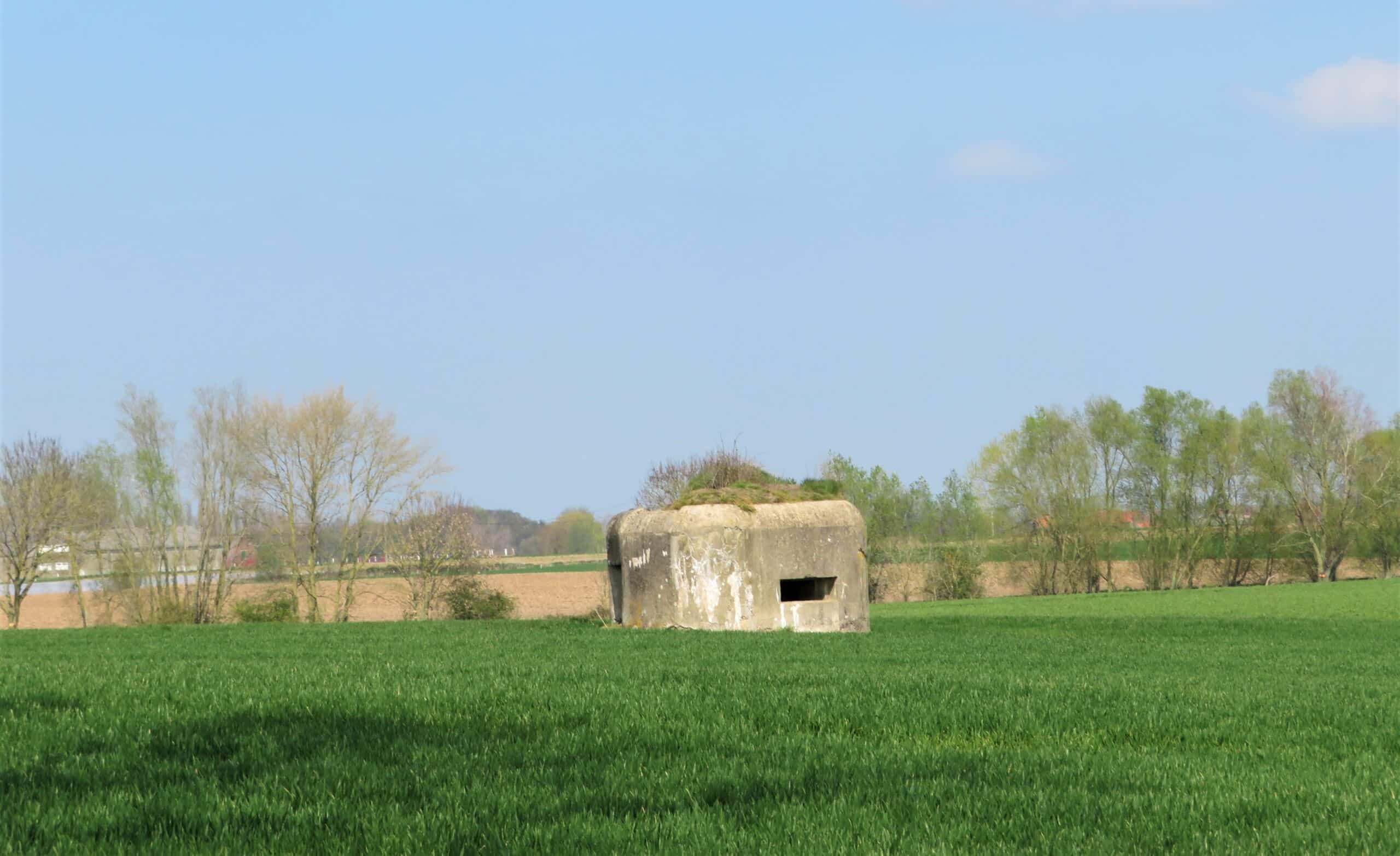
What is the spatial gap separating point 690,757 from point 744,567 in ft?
51.5

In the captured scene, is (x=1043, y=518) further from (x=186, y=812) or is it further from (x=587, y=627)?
(x=186, y=812)

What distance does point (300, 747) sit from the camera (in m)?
7.43

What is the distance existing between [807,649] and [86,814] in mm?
11885

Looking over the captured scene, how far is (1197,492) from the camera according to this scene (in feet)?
228

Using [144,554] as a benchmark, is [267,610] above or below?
below

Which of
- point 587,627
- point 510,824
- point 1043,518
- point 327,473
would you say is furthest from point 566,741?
point 1043,518

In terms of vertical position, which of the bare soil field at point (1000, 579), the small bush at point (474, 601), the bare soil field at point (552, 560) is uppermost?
the bare soil field at point (552, 560)

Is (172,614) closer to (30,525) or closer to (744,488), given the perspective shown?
(30,525)

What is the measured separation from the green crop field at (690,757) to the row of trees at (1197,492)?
176ft

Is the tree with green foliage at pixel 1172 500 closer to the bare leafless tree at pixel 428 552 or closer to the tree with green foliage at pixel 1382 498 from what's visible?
the tree with green foliage at pixel 1382 498

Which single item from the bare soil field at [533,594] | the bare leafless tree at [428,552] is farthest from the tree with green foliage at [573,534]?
the bare leafless tree at [428,552]

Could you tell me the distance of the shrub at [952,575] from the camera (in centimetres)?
6050

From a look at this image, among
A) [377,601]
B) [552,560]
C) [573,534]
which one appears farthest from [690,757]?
[552,560]

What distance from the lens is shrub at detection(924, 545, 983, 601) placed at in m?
60.5
